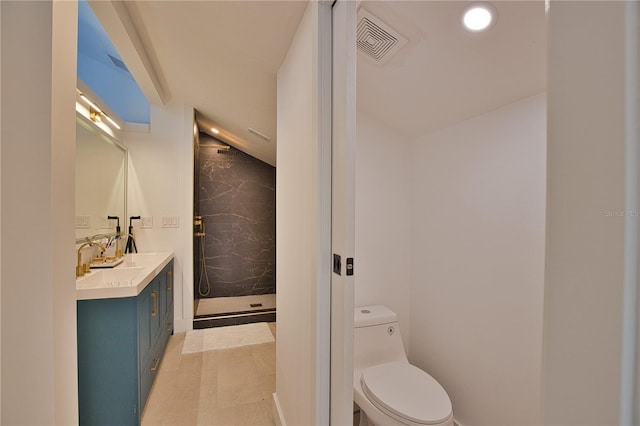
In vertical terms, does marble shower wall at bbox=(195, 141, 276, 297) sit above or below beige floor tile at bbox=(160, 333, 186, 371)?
above

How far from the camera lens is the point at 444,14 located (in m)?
1.01

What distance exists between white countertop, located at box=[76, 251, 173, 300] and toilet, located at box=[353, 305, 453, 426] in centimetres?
124

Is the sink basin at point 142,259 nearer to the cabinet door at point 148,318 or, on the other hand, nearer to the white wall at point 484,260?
the cabinet door at point 148,318

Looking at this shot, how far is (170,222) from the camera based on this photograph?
281cm

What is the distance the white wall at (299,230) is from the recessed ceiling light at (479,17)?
0.55 m

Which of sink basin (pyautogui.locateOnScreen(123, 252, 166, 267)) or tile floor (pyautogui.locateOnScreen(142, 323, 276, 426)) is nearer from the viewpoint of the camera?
tile floor (pyautogui.locateOnScreen(142, 323, 276, 426))

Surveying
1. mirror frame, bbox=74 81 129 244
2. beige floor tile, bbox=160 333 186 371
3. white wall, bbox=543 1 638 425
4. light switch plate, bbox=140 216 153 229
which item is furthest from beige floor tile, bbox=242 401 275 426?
light switch plate, bbox=140 216 153 229

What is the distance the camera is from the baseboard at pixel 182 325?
9.10ft

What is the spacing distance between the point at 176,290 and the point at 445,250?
2595 mm

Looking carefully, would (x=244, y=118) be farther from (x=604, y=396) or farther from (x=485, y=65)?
(x=604, y=396)

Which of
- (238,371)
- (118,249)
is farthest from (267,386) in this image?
(118,249)

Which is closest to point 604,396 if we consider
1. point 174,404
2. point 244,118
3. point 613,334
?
point 613,334

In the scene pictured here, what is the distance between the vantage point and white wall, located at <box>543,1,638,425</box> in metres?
0.24

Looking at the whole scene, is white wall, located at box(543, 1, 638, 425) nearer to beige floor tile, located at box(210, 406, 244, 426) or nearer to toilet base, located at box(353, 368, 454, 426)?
toilet base, located at box(353, 368, 454, 426)
